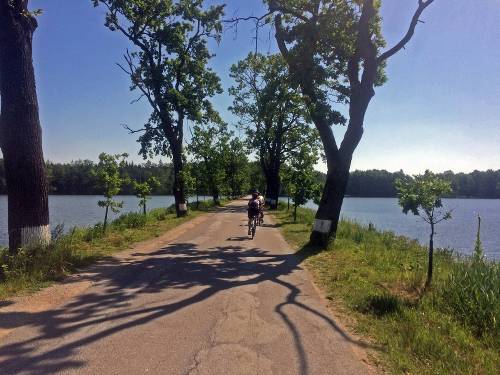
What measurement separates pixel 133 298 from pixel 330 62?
1146 centimetres

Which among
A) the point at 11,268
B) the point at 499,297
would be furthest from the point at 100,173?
the point at 499,297

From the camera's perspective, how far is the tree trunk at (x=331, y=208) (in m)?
14.1

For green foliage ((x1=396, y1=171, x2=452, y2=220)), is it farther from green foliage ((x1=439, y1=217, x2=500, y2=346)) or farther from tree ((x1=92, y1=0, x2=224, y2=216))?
tree ((x1=92, y1=0, x2=224, y2=216))

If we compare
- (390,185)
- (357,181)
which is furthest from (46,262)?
(357,181)

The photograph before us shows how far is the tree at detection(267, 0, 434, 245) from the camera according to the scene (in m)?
14.0

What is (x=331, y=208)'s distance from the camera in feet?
46.7

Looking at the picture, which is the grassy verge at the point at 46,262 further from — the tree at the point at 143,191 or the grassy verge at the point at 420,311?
the tree at the point at 143,191

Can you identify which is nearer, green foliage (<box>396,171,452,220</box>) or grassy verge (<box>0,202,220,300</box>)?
grassy verge (<box>0,202,220,300</box>)

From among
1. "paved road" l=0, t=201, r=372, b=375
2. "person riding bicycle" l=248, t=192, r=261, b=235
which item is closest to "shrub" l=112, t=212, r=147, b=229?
"person riding bicycle" l=248, t=192, r=261, b=235

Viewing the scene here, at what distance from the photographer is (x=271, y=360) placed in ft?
15.8

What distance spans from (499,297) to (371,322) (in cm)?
227

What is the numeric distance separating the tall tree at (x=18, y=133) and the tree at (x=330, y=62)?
8420mm

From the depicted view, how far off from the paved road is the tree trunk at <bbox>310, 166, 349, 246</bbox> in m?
4.54

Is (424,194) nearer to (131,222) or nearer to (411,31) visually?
(411,31)
